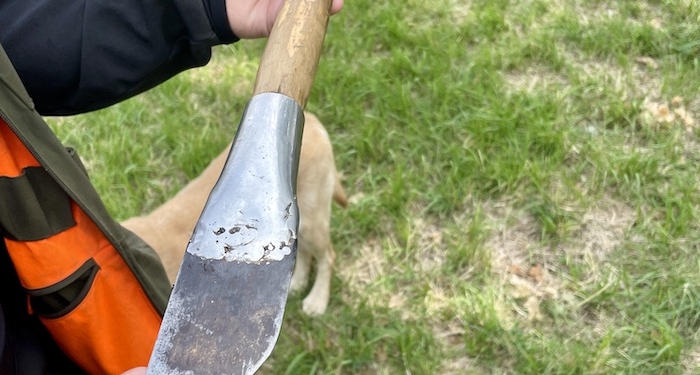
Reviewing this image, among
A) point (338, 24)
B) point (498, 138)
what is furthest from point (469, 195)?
point (338, 24)

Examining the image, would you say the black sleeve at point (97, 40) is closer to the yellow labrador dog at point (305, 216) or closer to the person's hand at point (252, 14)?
the person's hand at point (252, 14)

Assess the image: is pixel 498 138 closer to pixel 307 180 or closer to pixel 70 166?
pixel 307 180

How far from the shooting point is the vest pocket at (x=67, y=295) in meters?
1.29

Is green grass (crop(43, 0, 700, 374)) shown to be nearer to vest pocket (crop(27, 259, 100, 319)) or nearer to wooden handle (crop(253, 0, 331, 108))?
vest pocket (crop(27, 259, 100, 319))

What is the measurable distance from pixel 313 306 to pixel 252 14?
63.6 inches

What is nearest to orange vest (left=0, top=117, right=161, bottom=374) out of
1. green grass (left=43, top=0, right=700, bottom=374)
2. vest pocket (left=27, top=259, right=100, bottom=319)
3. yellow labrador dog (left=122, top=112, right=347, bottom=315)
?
vest pocket (left=27, top=259, right=100, bottom=319)

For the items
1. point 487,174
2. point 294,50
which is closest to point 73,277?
point 294,50

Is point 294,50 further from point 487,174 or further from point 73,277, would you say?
point 487,174

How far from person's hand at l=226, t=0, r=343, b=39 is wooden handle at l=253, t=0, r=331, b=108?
0.24 metres

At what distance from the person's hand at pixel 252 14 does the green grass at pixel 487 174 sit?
1.46 meters

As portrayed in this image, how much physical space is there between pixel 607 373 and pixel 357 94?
5.71 ft

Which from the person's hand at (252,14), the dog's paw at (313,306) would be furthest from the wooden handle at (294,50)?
the dog's paw at (313,306)

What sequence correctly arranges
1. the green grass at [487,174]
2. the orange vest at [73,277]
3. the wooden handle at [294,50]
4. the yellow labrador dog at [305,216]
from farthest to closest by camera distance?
the green grass at [487,174]
the yellow labrador dog at [305,216]
the orange vest at [73,277]
the wooden handle at [294,50]

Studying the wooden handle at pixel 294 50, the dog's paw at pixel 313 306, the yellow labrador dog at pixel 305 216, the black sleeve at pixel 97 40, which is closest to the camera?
the wooden handle at pixel 294 50
